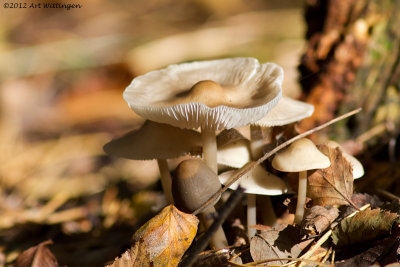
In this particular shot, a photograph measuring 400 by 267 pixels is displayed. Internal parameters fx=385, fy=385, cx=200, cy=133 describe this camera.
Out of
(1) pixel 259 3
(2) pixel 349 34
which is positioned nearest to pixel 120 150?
(2) pixel 349 34

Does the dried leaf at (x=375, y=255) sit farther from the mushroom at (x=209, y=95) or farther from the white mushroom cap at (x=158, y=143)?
the white mushroom cap at (x=158, y=143)

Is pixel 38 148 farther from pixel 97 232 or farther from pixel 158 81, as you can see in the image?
Result: pixel 158 81

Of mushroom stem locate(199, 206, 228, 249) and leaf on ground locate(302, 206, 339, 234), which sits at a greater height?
leaf on ground locate(302, 206, 339, 234)

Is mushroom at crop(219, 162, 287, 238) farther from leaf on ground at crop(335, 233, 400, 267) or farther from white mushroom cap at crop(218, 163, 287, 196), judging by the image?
leaf on ground at crop(335, 233, 400, 267)

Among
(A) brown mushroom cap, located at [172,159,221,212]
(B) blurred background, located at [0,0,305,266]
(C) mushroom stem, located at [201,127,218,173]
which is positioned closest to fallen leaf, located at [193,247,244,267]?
(A) brown mushroom cap, located at [172,159,221,212]

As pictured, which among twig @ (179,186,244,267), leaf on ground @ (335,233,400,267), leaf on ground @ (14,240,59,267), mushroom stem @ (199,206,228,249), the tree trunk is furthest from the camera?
the tree trunk
